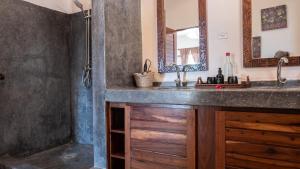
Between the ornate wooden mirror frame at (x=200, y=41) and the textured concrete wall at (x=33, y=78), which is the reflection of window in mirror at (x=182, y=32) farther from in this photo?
the textured concrete wall at (x=33, y=78)

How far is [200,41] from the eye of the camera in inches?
81.7

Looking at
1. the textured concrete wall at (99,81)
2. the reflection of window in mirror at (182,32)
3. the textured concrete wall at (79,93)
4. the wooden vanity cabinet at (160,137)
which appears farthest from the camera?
the textured concrete wall at (79,93)

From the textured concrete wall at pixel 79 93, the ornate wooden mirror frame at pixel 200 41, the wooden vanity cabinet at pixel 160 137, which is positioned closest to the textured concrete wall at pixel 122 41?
the ornate wooden mirror frame at pixel 200 41

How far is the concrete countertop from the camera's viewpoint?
122 cm

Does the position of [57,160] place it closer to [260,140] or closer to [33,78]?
[33,78]

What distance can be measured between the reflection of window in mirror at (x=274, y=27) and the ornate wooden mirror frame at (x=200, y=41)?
40 centimetres

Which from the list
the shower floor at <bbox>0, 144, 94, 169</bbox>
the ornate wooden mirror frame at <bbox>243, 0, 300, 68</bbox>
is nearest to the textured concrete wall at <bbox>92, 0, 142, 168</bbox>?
the shower floor at <bbox>0, 144, 94, 169</bbox>

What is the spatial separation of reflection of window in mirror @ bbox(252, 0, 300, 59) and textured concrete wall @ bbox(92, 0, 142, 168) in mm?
1155

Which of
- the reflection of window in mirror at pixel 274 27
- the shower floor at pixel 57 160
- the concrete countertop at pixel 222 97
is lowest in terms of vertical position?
the shower floor at pixel 57 160

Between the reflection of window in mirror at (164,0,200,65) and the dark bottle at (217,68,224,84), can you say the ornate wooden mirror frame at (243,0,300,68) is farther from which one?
the reflection of window in mirror at (164,0,200,65)

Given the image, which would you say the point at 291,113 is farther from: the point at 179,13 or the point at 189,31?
the point at 179,13

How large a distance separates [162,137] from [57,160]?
4.30ft

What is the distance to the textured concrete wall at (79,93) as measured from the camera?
2.80 meters

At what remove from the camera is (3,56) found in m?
2.26
